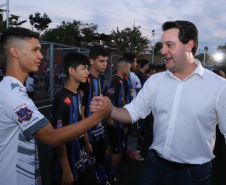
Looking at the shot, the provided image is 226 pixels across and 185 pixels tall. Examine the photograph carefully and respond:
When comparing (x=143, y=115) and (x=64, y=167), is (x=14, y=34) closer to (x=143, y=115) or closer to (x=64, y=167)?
(x=64, y=167)

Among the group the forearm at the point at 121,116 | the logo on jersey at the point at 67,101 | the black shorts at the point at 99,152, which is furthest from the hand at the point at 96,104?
the black shorts at the point at 99,152

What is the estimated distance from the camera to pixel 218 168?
468cm

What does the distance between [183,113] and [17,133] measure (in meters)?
1.50

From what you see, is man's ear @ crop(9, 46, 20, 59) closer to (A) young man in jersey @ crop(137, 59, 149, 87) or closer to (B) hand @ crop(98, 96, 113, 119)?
(B) hand @ crop(98, 96, 113, 119)

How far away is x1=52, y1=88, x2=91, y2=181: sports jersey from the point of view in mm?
2502

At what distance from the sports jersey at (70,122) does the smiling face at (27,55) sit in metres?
0.75

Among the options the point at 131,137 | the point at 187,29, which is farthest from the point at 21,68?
the point at 131,137

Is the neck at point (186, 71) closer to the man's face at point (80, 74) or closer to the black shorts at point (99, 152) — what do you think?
the man's face at point (80, 74)

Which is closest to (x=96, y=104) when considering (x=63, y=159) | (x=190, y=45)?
(x=63, y=159)

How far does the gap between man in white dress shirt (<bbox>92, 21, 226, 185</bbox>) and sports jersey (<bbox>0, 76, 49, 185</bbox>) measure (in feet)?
2.38

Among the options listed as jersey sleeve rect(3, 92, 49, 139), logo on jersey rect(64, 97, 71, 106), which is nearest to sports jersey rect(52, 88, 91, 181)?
logo on jersey rect(64, 97, 71, 106)

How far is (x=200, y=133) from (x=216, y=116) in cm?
23

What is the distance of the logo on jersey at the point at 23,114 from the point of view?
5.06ft

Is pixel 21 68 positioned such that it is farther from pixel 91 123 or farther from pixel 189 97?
pixel 189 97
